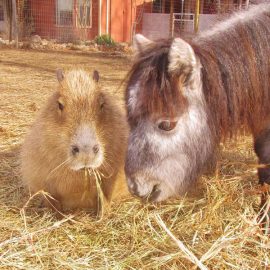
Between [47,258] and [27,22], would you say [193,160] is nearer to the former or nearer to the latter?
[47,258]

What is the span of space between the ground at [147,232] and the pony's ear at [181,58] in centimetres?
94

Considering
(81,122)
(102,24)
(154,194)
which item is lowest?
(154,194)

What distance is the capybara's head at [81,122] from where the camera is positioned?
107 inches

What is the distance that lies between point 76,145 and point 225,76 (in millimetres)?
1024

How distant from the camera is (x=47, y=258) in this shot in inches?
104

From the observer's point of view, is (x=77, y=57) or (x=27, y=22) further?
(x=27, y=22)

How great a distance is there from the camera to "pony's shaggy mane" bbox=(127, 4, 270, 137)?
89.7 inches

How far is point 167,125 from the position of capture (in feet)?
7.69

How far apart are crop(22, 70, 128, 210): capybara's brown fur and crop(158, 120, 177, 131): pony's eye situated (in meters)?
0.56

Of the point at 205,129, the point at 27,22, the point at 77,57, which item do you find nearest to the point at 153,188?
the point at 205,129

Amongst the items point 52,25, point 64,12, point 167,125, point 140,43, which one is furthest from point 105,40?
point 167,125

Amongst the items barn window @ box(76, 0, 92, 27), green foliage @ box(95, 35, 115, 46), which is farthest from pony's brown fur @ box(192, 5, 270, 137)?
barn window @ box(76, 0, 92, 27)

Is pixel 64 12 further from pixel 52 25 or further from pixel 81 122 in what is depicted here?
pixel 81 122

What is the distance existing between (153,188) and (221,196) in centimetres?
101
